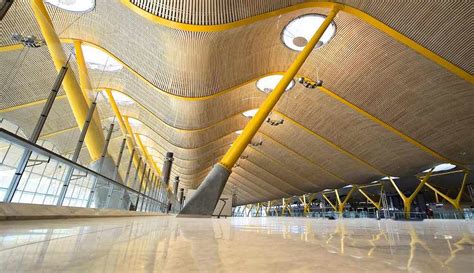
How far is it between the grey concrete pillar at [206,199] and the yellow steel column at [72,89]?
3.38m

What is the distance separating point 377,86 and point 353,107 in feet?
8.12

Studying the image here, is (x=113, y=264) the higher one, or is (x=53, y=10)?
(x=53, y=10)

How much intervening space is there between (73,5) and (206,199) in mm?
10987

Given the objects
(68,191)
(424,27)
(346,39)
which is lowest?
(68,191)

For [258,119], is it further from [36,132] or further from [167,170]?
[167,170]

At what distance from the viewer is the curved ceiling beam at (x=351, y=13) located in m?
10.3

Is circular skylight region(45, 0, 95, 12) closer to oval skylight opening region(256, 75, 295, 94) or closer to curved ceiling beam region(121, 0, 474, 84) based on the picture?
curved ceiling beam region(121, 0, 474, 84)

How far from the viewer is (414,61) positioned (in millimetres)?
15312

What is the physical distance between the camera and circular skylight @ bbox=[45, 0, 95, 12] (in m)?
12.3

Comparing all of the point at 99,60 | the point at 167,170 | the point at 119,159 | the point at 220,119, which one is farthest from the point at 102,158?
the point at 167,170

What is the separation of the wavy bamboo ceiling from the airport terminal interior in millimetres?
76

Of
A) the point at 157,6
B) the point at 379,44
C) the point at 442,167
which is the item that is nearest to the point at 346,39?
the point at 379,44

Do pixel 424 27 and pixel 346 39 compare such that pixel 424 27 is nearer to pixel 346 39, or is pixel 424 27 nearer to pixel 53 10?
pixel 346 39

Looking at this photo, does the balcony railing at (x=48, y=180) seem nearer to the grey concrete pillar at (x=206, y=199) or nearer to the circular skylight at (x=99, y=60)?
the grey concrete pillar at (x=206, y=199)
